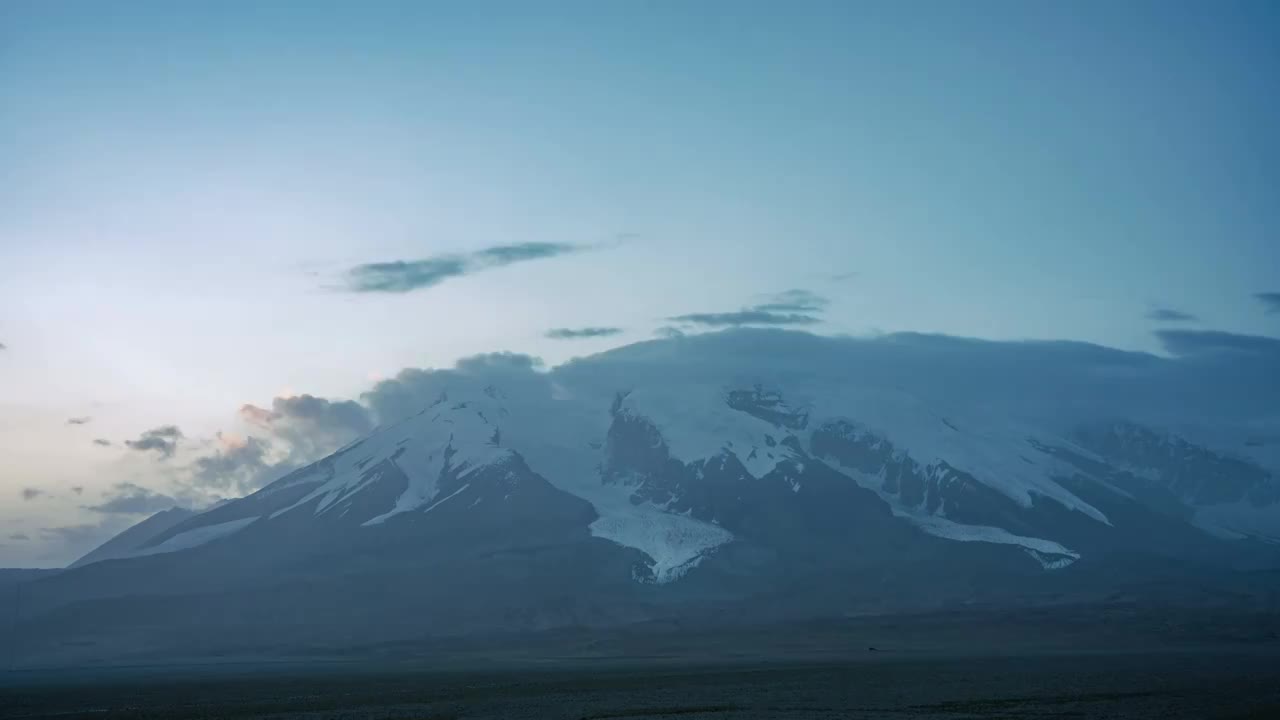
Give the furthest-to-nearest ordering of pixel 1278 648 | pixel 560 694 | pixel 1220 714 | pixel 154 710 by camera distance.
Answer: pixel 1278 648 → pixel 560 694 → pixel 154 710 → pixel 1220 714

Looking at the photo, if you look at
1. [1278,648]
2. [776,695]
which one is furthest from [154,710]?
[1278,648]

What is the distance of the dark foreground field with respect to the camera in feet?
349

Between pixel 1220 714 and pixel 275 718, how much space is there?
7495 cm

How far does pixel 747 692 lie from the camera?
127938 mm

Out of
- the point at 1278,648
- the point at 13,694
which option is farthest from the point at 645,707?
the point at 1278,648

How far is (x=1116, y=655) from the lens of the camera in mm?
184625

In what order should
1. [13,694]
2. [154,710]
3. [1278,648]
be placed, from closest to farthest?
[154,710], [13,694], [1278,648]

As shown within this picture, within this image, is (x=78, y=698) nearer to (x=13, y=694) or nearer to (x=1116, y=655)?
(x=13, y=694)

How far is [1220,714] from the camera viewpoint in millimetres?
98250

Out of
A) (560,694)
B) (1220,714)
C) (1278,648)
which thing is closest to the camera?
(1220,714)

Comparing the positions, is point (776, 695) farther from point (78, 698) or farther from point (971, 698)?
point (78, 698)

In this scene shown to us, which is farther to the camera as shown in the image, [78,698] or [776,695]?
[78,698]

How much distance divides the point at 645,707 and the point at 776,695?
16.6m

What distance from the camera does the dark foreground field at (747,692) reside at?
106500mm
